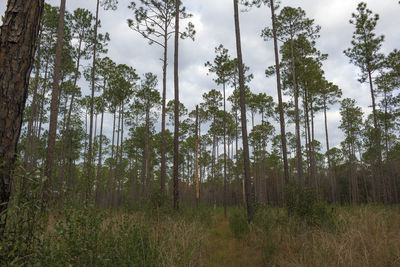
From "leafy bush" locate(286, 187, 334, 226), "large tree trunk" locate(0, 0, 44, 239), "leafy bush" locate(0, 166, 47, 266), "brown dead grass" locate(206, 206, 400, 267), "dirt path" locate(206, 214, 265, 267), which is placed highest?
"large tree trunk" locate(0, 0, 44, 239)

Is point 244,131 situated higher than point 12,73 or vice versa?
point 244,131

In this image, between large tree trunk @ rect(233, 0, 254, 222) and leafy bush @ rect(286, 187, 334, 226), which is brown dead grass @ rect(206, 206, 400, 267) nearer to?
leafy bush @ rect(286, 187, 334, 226)

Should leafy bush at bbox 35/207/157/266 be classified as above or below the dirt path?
above

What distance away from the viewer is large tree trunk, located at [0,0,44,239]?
195 cm

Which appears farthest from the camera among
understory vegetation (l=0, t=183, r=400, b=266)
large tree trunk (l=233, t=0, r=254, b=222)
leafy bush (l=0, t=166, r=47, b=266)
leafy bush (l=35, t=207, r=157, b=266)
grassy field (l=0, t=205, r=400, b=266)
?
large tree trunk (l=233, t=0, r=254, b=222)

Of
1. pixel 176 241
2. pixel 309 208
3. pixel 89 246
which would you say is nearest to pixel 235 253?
pixel 176 241

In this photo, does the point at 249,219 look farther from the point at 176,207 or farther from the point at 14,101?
the point at 14,101

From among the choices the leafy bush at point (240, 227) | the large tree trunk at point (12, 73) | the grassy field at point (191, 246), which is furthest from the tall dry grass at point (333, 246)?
the large tree trunk at point (12, 73)

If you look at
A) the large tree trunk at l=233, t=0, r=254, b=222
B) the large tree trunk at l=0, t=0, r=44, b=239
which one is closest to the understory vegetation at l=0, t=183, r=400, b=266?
the large tree trunk at l=0, t=0, r=44, b=239

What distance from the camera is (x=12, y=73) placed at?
6.59 ft

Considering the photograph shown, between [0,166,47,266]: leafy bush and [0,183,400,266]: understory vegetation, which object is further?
[0,183,400,266]: understory vegetation

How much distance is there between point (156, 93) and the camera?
62.9 feet

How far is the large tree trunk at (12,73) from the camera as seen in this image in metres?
1.95

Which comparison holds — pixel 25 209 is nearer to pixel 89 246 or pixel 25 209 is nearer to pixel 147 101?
pixel 89 246
